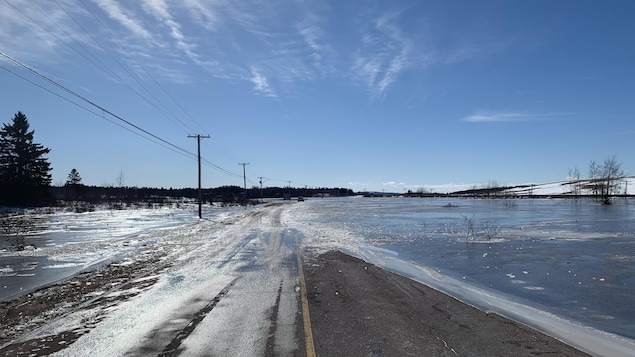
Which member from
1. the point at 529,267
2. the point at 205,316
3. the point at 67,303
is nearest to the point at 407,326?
the point at 205,316

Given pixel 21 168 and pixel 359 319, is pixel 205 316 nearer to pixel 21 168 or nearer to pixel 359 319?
pixel 359 319

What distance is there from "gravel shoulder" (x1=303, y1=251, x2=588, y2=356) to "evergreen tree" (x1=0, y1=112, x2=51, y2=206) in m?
60.6

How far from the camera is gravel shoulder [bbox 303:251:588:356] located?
5527 millimetres

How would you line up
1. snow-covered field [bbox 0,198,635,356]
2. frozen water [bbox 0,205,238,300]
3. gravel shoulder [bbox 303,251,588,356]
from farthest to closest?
1. frozen water [bbox 0,205,238,300]
2. snow-covered field [bbox 0,198,635,356]
3. gravel shoulder [bbox 303,251,588,356]

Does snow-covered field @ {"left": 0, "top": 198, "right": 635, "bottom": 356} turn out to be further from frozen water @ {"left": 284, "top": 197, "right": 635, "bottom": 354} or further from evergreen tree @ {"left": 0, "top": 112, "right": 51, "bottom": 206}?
evergreen tree @ {"left": 0, "top": 112, "right": 51, "bottom": 206}

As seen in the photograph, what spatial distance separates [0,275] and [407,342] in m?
12.1

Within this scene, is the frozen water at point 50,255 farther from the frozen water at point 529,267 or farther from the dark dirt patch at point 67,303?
the frozen water at point 529,267

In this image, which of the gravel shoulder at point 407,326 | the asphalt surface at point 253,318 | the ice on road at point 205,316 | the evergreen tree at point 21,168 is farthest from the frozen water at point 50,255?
the evergreen tree at point 21,168

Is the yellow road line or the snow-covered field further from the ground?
the yellow road line

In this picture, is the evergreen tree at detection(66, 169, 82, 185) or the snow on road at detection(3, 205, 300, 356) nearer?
the snow on road at detection(3, 205, 300, 356)

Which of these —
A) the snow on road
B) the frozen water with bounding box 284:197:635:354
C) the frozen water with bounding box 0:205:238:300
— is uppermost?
the snow on road

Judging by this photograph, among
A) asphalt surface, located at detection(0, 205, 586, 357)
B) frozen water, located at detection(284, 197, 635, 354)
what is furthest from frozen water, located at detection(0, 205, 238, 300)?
frozen water, located at detection(284, 197, 635, 354)

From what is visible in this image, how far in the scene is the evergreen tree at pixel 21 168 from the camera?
55.0 meters

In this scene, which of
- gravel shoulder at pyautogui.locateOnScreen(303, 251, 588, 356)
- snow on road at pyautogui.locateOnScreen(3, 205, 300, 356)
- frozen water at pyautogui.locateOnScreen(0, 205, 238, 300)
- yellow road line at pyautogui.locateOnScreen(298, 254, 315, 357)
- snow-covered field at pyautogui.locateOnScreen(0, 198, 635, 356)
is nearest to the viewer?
yellow road line at pyautogui.locateOnScreen(298, 254, 315, 357)
